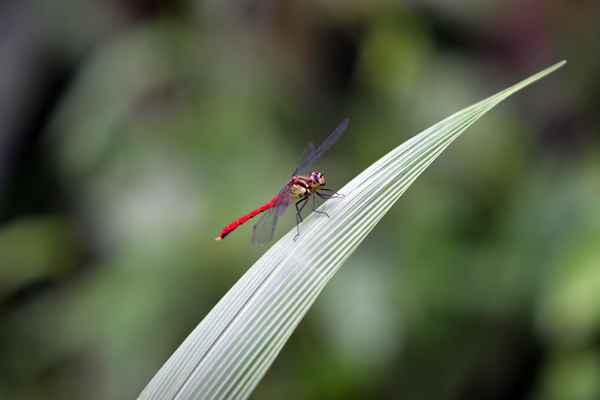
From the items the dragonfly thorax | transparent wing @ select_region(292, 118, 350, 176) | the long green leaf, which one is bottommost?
the long green leaf

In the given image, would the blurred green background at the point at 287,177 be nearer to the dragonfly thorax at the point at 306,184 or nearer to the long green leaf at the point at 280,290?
the dragonfly thorax at the point at 306,184

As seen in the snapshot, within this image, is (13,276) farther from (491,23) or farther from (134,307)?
(491,23)

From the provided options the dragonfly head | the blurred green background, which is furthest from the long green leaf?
the blurred green background

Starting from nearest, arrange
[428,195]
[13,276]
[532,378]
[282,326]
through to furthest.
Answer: [282,326], [532,378], [428,195], [13,276]

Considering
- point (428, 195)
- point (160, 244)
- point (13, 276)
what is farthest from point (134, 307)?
point (428, 195)

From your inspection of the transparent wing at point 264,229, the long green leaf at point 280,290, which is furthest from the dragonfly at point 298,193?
the long green leaf at point 280,290

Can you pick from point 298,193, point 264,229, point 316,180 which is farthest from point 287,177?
point 264,229

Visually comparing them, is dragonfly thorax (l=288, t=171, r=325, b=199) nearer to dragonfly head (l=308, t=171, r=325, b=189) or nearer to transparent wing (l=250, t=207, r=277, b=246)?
dragonfly head (l=308, t=171, r=325, b=189)
